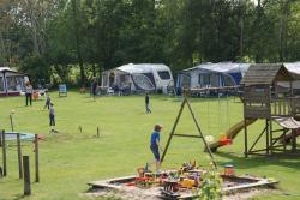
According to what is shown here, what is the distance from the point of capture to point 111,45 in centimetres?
7762

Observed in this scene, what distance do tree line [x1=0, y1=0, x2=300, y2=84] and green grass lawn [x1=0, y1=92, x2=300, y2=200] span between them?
96.3ft

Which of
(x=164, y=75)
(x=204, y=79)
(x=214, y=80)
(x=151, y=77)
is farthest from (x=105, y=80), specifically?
(x=214, y=80)

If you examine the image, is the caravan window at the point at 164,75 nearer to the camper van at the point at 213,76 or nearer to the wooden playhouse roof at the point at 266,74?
the camper van at the point at 213,76

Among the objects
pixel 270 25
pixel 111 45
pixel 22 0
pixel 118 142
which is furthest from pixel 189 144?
pixel 22 0

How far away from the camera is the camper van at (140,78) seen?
6091cm

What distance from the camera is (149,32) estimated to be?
247 ft

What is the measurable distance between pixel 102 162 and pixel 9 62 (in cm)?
7329

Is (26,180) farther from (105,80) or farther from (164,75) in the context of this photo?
(105,80)

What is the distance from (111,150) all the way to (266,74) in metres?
6.61

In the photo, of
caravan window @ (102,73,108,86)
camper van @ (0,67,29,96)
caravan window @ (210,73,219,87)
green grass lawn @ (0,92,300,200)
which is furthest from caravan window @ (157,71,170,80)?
green grass lawn @ (0,92,300,200)

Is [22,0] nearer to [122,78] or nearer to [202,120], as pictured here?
[122,78]

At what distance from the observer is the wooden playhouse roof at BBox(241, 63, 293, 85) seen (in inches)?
907

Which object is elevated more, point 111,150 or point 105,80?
point 105,80

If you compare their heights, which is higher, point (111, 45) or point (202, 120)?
point (111, 45)
